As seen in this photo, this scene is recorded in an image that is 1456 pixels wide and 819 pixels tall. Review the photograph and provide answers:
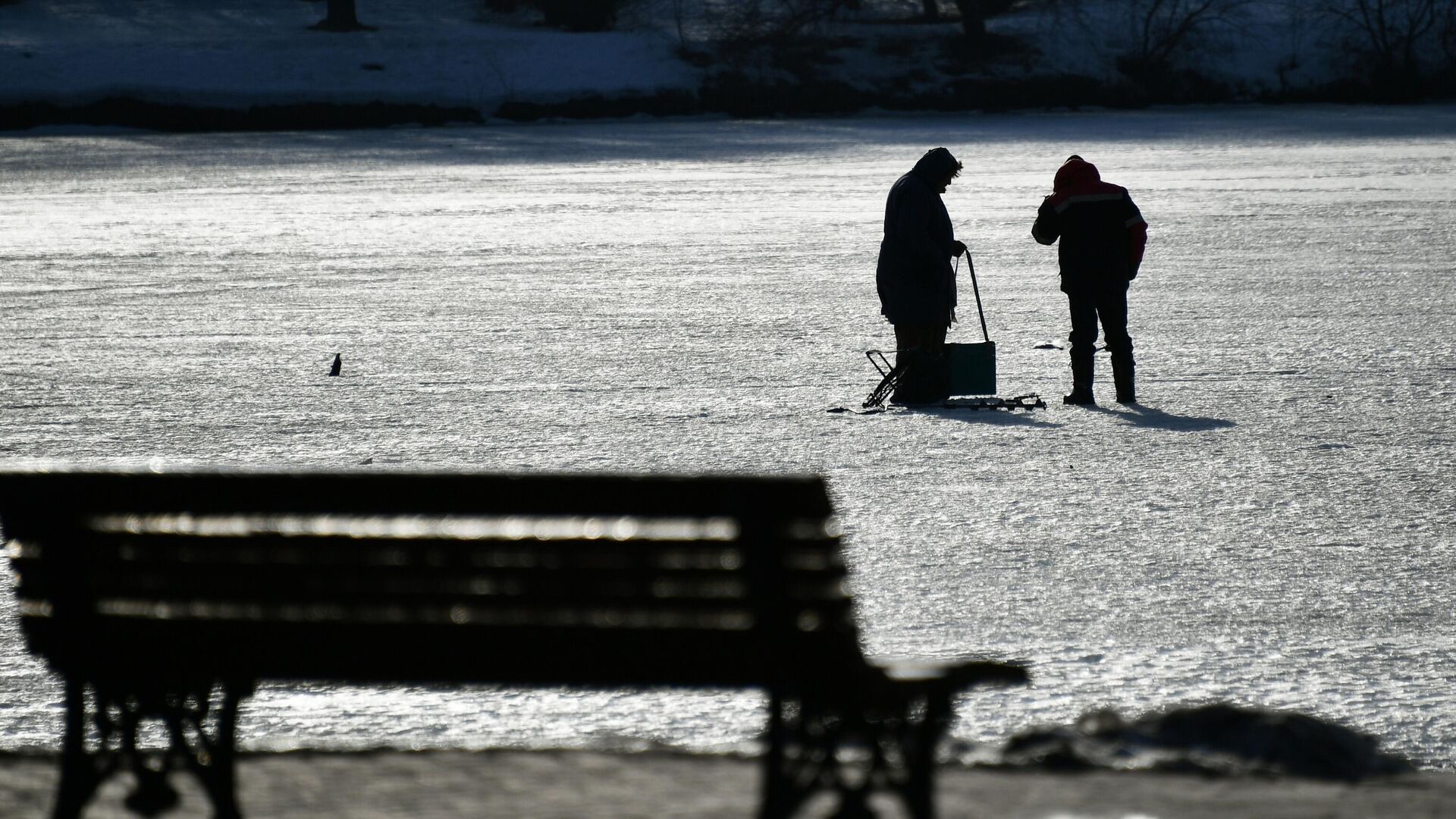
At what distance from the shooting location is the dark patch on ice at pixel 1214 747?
3.43m

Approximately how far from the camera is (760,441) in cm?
764

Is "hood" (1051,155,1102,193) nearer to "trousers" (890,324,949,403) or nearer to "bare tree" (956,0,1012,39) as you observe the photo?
"trousers" (890,324,949,403)

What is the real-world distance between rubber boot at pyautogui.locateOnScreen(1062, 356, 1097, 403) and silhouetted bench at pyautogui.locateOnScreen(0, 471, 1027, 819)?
6114mm

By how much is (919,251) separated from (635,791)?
6.18 meters

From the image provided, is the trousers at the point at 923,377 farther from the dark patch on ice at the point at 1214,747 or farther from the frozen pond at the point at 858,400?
the dark patch on ice at the point at 1214,747

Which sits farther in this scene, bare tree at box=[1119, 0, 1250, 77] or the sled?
bare tree at box=[1119, 0, 1250, 77]

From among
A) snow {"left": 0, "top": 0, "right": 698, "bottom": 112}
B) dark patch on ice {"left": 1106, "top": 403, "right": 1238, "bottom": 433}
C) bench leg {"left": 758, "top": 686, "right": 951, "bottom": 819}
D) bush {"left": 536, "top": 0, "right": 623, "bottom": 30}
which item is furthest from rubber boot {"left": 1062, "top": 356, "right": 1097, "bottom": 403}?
bush {"left": 536, "top": 0, "right": 623, "bottom": 30}

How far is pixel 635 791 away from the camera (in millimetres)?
3268

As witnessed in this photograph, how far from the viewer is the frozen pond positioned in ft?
14.2

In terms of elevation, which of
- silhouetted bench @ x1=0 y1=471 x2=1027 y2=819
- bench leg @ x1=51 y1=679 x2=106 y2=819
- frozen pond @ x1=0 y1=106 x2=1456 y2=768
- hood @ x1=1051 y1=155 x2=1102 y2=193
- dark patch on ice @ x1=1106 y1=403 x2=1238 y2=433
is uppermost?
hood @ x1=1051 y1=155 x2=1102 y2=193

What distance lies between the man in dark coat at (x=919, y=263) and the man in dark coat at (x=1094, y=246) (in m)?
0.50

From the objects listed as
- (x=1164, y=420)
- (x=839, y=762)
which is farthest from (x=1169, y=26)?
(x=839, y=762)

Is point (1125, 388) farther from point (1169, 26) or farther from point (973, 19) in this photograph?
point (973, 19)

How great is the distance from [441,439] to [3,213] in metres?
15.3
